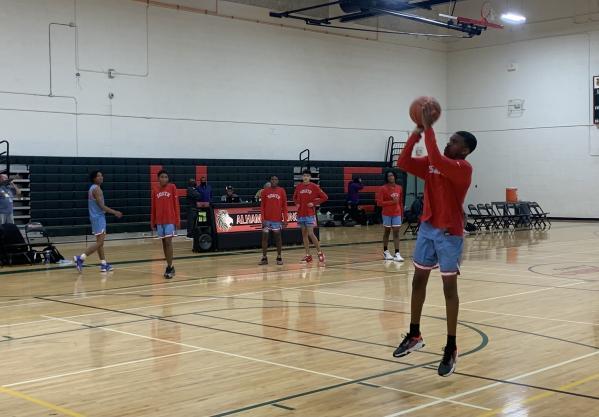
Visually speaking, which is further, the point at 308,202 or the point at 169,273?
the point at 308,202

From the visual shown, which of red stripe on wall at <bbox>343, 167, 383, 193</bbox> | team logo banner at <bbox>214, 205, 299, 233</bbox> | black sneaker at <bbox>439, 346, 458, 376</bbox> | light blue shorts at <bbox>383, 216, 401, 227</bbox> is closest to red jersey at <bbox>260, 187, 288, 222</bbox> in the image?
light blue shorts at <bbox>383, 216, 401, 227</bbox>

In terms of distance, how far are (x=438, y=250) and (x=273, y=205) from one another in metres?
8.41

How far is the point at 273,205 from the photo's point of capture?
45.4ft

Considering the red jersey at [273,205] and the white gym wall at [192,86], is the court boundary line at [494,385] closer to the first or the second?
the red jersey at [273,205]

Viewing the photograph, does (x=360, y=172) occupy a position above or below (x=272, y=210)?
above

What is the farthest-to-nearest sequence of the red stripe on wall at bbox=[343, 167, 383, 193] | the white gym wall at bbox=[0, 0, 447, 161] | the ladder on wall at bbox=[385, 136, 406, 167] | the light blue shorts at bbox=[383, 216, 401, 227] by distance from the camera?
the ladder on wall at bbox=[385, 136, 406, 167] < the red stripe on wall at bbox=[343, 167, 383, 193] < the white gym wall at bbox=[0, 0, 447, 161] < the light blue shorts at bbox=[383, 216, 401, 227]

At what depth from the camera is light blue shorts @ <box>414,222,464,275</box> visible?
18.1ft

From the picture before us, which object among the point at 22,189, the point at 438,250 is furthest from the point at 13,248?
the point at 438,250

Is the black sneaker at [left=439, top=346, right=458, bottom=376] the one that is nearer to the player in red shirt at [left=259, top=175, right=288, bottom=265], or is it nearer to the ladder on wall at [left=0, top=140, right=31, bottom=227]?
the player in red shirt at [left=259, top=175, right=288, bottom=265]

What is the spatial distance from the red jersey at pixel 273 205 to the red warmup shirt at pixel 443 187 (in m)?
8.24

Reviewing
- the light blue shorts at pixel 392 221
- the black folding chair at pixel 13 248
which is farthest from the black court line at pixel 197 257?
the light blue shorts at pixel 392 221

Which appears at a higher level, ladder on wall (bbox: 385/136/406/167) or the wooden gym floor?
ladder on wall (bbox: 385/136/406/167)

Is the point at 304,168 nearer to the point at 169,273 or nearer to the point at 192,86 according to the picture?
the point at 192,86

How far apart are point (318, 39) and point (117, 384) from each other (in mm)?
21697
